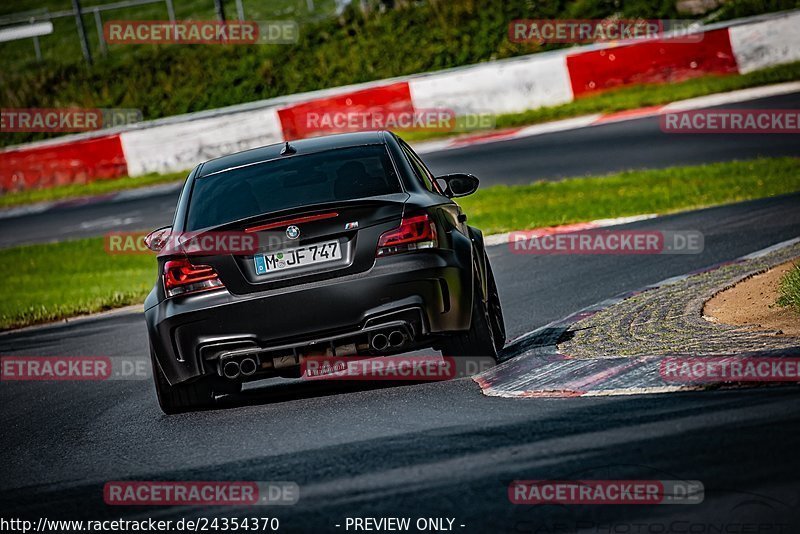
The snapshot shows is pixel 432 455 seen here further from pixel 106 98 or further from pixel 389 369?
pixel 106 98

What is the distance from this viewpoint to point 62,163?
27234 millimetres

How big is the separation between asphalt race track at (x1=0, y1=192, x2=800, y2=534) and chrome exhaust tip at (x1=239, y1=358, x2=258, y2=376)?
0.93 feet

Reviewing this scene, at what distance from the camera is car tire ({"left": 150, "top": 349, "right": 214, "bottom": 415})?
8.02 metres

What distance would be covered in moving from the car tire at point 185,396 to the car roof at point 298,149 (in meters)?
1.34

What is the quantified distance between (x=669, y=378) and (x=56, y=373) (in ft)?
19.1

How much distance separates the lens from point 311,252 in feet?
24.4

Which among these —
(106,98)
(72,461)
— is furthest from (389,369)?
(106,98)

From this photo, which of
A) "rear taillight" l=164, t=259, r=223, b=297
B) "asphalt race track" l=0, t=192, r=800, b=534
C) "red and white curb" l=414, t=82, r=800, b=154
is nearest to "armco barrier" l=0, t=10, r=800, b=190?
"red and white curb" l=414, t=82, r=800, b=154
